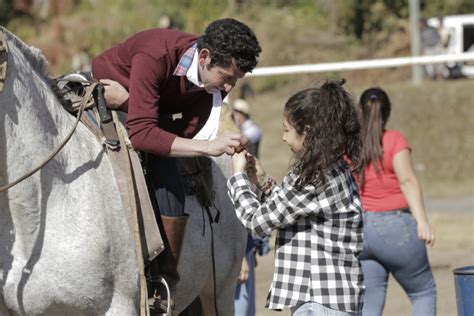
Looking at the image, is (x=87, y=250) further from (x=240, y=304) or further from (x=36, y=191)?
(x=240, y=304)

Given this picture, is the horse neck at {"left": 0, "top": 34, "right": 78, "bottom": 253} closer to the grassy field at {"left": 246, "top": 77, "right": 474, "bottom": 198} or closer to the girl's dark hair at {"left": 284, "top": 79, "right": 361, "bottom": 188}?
the girl's dark hair at {"left": 284, "top": 79, "right": 361, "bottom": 188}

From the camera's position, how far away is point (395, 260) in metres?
6.86

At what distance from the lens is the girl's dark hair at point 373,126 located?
6988mm

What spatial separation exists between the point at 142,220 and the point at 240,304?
10.3 feet

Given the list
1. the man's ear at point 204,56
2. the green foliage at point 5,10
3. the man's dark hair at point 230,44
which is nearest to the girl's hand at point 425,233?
the man's dark hair at point 230,44

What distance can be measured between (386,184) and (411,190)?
221 mm

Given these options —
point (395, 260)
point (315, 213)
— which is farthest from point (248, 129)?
point (315, 213)

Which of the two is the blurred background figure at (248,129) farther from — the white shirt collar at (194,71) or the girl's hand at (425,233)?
the white shirt collar at (194,71)

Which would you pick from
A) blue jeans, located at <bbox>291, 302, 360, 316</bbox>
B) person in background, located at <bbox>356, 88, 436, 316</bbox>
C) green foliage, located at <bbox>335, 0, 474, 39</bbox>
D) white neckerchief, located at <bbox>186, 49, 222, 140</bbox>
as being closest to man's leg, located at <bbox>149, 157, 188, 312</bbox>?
white neckerchief, located at <bbox>186, 49, 222, 140</bbox>

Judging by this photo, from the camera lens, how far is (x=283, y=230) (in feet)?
16.0

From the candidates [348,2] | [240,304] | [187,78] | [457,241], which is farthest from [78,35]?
[187,78]

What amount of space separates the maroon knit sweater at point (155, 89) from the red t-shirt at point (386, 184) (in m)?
2.07

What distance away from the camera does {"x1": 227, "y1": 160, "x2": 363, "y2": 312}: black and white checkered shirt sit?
4.75 meters

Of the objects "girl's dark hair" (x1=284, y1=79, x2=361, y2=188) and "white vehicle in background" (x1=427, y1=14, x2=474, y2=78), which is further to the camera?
"white vehicle in background" (x1=427, y1=14, x2=474, y2=78)
